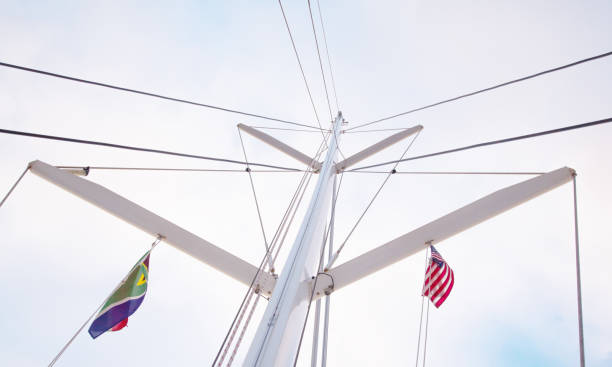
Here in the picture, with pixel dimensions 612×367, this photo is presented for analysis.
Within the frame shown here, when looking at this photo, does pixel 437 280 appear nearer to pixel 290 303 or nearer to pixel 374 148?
pixel 290 303

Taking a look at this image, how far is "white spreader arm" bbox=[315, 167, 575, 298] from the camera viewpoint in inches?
130

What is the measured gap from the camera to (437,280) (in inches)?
164

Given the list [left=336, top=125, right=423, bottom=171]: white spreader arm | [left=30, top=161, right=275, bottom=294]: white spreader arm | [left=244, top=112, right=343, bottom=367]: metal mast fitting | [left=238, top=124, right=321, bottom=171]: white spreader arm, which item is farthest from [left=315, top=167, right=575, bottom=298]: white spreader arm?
[left=238, top=124, right=321, bottom=171]: white spreader arm

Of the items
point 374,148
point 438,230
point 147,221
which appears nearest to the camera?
point 438,230

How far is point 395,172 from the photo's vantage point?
539 cm

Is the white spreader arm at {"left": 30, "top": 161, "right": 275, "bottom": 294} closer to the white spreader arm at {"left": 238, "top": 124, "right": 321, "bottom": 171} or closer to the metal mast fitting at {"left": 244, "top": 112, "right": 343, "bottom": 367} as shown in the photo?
the metal mast fitting at {"left": 244, "top": 112, "right": 343, "bottom": 367}

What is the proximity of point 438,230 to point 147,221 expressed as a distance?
3203 mm

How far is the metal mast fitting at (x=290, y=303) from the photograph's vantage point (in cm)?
245

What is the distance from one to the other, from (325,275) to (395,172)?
2.54m

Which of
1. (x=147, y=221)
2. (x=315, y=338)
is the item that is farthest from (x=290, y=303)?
(x=147, y=221)

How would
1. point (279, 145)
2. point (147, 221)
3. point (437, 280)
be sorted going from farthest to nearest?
point (279, 145) < point (437, 280) < point (147, 221)

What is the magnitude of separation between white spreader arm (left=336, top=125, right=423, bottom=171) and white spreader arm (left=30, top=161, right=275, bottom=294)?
2728mm

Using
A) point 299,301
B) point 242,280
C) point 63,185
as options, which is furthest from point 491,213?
point 63,185

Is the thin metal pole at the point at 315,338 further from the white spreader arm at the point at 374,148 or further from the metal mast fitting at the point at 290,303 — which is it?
the white spreader arm at the point at 374,148
